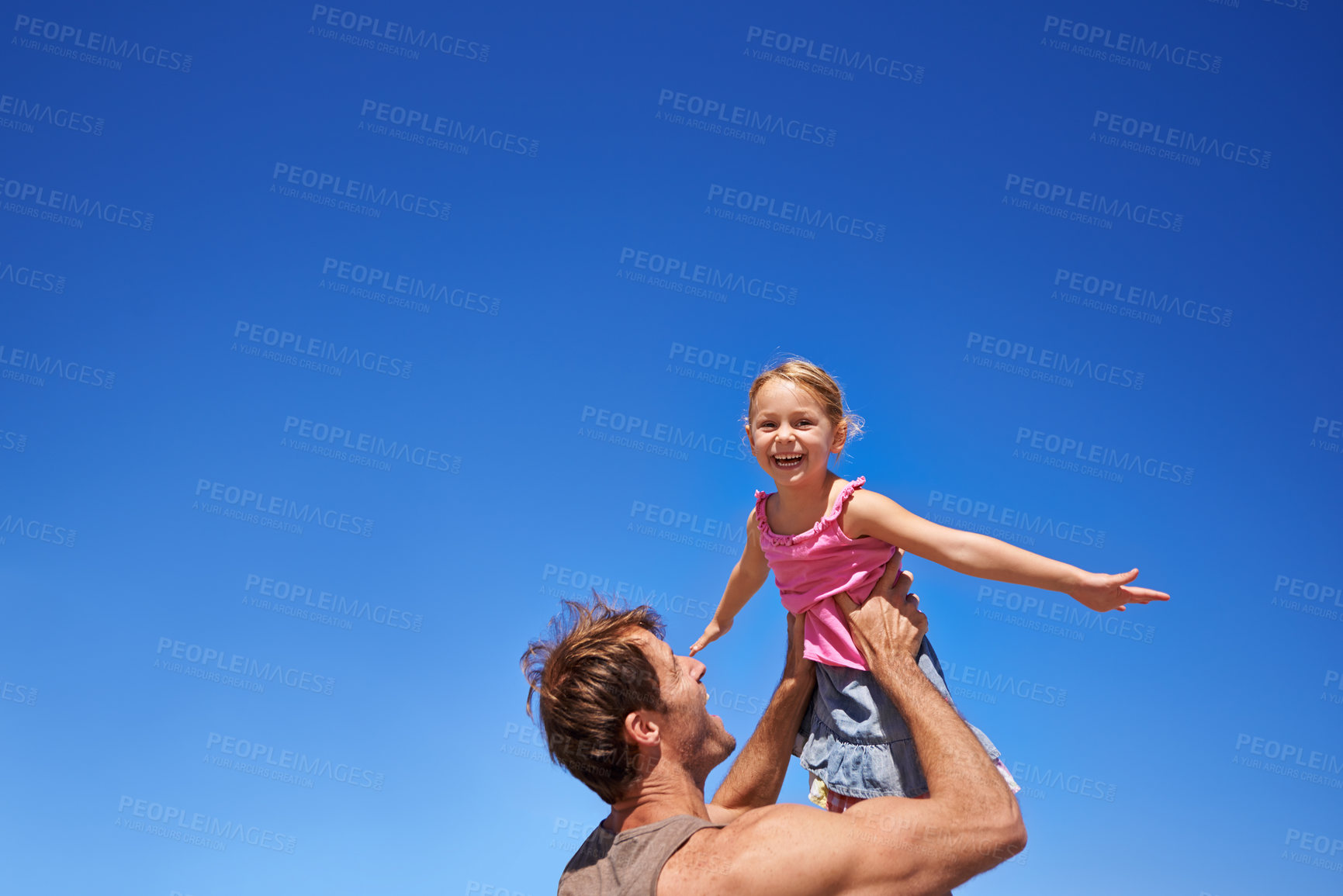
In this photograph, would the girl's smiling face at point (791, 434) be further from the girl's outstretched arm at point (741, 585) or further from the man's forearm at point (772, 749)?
the man's forearm at point (772, 749)

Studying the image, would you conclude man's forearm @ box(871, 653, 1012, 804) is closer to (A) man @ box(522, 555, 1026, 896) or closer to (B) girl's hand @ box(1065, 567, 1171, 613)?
(A) man @ box(522, 555, 1026, 896)


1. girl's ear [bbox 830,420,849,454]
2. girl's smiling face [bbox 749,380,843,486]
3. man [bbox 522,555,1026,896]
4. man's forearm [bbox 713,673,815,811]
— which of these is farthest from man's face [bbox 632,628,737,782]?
girl's ear [bbox 830,420,849,454]

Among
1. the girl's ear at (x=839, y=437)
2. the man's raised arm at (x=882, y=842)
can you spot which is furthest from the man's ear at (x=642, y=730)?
the girl's ear at (x=839, y=437)

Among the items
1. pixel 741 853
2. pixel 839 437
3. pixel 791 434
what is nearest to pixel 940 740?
pixel 741 853

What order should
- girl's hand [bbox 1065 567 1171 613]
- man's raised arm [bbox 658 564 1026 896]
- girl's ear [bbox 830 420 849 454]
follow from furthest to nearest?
1. girl's ear [bbox 830 420 849 454]
2. girl's hand [bbox 1065 567 1171 613]
3. man's raised arm [bbox 658 564 1026 896]

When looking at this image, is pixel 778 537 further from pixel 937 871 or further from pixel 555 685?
pixel 937 871

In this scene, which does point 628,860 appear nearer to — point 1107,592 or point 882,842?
point 882,842

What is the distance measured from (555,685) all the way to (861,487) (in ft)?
4.82

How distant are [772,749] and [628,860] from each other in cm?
91

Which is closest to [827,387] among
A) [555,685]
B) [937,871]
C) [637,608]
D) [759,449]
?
[759,449]

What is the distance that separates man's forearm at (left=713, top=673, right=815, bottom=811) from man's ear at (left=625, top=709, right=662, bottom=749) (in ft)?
2.11

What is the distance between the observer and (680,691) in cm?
336

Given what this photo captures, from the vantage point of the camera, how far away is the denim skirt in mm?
3266

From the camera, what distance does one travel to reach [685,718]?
3344 mm
